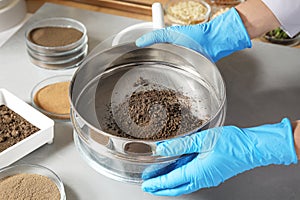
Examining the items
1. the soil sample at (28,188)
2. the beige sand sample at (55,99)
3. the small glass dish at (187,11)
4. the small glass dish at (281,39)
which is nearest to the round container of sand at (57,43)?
the beige sand sample at (55,99)

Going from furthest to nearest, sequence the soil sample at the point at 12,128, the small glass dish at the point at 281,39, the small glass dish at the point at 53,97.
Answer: the small glass dish at the point at 281,39 → the small glass dish at the point at 53,97 → the soil sample at the point at 12,128

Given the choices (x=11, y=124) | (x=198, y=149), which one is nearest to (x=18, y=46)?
(x=11, y=124)

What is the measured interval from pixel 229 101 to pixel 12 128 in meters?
0.54

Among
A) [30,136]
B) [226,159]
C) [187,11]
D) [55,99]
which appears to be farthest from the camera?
[187,11]

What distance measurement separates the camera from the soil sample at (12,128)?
3.62 feet

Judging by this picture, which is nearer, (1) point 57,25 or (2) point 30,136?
(2) point 30,136

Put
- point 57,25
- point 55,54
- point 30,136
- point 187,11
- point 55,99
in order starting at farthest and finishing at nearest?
1. point 187,11
2. point 57,25
3. point 55,54
4. point 55,99
5. point 30,136

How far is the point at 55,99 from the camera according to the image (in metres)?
1.25

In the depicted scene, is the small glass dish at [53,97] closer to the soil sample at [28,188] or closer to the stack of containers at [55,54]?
the stack of containers at [55,54]

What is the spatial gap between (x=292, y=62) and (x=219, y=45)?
0.86ft

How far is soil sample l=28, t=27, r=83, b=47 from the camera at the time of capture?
1.40 m

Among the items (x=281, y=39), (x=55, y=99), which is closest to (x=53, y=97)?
(x=55, y=99)

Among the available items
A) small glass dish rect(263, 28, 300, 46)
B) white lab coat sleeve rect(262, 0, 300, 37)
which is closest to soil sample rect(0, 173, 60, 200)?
white lab coat sleeve rect(262, 0, 300, 37)

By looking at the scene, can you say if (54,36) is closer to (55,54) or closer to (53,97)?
(55,54)
